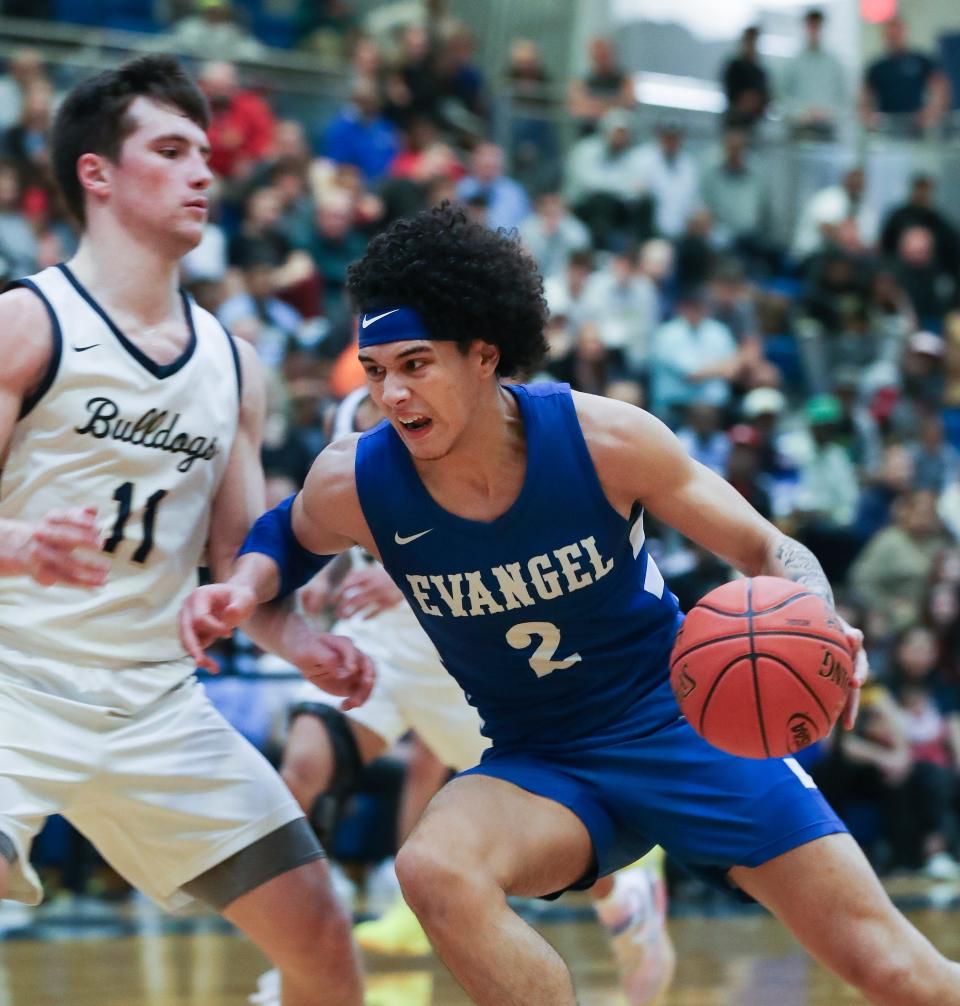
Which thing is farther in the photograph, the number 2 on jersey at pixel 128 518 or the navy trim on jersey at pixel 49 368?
the number 2 on jersey at pixel 128 518

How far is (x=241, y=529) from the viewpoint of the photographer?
13.9 feet

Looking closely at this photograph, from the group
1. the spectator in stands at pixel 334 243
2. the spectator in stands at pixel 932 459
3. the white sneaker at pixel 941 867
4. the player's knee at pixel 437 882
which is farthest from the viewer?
the spectator in stands at pixel 932 459

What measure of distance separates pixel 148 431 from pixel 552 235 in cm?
930

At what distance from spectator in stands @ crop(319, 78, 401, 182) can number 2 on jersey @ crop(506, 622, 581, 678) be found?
9212 mm

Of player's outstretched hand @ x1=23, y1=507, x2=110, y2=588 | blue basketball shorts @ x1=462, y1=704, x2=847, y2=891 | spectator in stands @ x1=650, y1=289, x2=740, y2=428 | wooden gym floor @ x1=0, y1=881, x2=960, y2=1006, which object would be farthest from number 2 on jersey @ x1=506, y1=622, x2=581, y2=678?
spectator in stands @ x1=650, y1=289, x2=740, y2=428

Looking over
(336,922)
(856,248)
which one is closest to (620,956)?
(336,922)

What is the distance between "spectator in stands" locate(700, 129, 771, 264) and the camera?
14898 mm

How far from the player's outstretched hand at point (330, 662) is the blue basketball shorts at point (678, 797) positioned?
361 millimetres

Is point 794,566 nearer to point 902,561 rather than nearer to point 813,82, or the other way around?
point 902,561

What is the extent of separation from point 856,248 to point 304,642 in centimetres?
1162

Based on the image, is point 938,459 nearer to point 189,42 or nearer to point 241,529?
point 189,42

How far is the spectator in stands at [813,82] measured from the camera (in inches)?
640

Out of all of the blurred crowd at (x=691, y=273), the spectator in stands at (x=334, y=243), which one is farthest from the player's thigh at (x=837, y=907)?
the spectator in stands at (x=334, y=243)

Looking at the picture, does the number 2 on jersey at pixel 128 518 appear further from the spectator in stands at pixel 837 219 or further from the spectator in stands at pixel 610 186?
the spectator in stands at pixel 837 219
